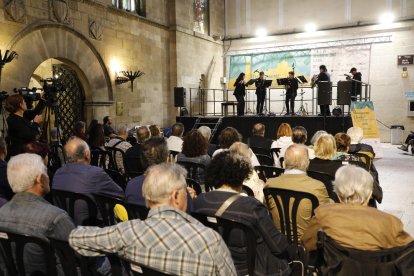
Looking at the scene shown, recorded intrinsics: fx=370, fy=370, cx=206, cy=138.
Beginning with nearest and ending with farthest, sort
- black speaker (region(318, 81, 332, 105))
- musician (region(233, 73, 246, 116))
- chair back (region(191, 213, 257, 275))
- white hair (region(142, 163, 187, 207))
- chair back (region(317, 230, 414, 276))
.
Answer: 1. white hair (region(142, 163, 187, 207))
2. chair back (region(317, 230, 414, 276))
3. chair back (region(191, 213, 257, 275))
4. black speaker (region(318, 81, 332, 105))
5. musician (region(233, 73, 246, 116))

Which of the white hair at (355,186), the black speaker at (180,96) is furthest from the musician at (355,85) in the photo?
the white hair at (355,186)

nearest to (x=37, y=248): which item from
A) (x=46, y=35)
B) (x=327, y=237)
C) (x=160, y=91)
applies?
(x=327, y=237)

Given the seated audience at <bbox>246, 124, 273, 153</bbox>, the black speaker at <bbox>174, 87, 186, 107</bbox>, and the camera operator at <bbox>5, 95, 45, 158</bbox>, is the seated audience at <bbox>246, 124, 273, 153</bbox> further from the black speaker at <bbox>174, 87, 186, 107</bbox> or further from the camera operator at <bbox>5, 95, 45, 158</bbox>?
the black speaker at <bbox>174, 87, 186, 107</bbox>

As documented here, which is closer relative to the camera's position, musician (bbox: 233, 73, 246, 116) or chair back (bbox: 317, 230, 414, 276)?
chair back (bbox: 317, 230, 414, 276)

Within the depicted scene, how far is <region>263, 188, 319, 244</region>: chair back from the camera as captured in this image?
249 cm

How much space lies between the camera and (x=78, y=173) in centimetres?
279

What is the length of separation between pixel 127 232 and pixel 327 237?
1045mm

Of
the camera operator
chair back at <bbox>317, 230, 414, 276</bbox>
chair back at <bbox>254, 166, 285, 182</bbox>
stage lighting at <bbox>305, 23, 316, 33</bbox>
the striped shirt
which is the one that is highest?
stage lighting at <bbox>305, 23, 316, 33</bbox>

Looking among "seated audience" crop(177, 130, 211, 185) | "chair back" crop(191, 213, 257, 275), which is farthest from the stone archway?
"chair back" crop(191, 213, 257, 275)

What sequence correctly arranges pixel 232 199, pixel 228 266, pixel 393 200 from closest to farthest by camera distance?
pixel 228 266
pixel 232 199
pixel 393 200

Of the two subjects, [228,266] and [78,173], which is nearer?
[228,266]

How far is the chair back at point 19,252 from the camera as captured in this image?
1.64 meters

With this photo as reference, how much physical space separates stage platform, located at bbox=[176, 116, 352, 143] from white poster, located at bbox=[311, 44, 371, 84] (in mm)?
4589

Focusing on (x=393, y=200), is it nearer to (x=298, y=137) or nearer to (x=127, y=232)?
(x=298, y=137)
